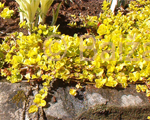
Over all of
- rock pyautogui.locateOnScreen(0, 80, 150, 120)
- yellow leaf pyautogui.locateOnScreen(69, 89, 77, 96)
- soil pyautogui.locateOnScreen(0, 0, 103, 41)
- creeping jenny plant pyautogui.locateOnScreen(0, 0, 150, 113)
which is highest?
soil pyautogui.locateOnScreen(0, 0, 103, 41)

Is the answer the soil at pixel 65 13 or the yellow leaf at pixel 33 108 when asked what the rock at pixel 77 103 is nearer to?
the yellow leaf at pixel 33 108

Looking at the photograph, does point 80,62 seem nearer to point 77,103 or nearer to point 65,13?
point 77,103

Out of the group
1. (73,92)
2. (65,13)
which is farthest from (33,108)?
(65,13)

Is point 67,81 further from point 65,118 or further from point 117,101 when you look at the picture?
point 117,101

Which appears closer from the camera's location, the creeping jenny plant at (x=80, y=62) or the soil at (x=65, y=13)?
the creeping jenny plant at (x=80, y=62)

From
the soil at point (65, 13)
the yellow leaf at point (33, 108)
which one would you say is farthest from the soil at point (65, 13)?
the yellow leaf at point (33, 108)

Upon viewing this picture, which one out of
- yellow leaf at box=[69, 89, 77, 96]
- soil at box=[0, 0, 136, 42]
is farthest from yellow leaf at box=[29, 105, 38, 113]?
soil at box=[0, 0, 136, 42]

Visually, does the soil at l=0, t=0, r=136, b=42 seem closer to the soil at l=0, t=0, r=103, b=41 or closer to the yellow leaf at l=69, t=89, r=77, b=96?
the soil at l=0, t=0, r=103, b=41

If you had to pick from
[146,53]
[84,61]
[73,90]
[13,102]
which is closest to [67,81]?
[73,90]
